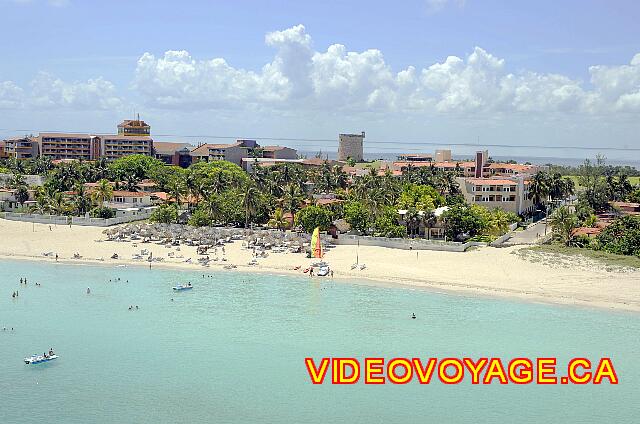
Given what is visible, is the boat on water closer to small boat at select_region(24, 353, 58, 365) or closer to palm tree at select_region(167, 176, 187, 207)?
small boat at select_region(24, 353, 58, 365)

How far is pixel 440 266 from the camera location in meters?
63.2

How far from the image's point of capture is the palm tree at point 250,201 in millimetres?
78250

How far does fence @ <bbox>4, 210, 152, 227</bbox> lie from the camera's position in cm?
8062

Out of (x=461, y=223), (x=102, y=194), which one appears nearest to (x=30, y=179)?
(x=102, y=194)

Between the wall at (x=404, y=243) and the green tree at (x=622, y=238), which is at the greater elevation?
the green tree at (x=622, y=238)

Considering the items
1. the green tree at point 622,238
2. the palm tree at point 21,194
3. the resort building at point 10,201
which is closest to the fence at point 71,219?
the resort building at point 10,201

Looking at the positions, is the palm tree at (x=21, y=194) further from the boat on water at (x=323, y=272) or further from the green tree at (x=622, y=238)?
the green tree at (x=622, y=238)

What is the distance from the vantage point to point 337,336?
4497cm

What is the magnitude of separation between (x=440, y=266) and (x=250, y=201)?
23.9m

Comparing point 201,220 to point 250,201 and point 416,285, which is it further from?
point 416,285

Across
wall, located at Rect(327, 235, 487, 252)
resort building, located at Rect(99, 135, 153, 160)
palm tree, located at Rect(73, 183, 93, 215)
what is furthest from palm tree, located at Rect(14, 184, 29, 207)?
resort building, located at Rect(99, 135, 153, 160)

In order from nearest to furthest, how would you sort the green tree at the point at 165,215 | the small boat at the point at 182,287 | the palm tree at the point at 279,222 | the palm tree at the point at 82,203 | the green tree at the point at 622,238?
the small boat at the point at 182,287, the green tree at the point at 622,238, the green tree at the point at 165,215, the palm tree at the point at 279,222, the palm tree at the point at 82,203

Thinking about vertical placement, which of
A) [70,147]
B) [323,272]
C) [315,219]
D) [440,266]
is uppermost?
[70,147]

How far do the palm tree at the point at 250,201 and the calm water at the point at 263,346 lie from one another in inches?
707
